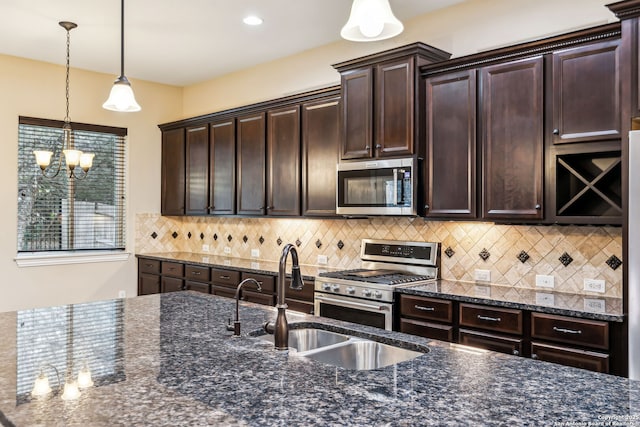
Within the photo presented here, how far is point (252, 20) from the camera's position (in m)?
4.18

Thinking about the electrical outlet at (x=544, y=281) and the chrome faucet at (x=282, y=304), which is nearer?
the chrome faucet at (x=282, y=304)

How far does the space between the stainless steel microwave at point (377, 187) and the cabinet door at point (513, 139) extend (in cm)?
53

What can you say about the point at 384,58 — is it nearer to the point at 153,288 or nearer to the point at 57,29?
the point at 57,29

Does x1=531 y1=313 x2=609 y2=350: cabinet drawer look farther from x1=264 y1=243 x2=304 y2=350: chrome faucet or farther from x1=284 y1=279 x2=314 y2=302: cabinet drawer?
x1=284 y1=279 x2=314 y2=302: cabinet drawer

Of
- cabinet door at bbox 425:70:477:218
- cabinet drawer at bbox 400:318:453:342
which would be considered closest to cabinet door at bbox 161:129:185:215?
cabinet door at bbox 425:70:477:218

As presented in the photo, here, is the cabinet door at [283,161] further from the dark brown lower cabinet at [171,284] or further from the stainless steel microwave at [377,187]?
the dark brown lower cabinet at [171,284]

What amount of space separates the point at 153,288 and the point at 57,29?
2.78 metres

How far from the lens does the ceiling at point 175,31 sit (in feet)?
12.7

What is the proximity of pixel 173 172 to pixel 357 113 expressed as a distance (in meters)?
2.90

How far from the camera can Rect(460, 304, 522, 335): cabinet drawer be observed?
2893 mm

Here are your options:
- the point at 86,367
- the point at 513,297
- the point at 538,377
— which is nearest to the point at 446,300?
the point at 513,297

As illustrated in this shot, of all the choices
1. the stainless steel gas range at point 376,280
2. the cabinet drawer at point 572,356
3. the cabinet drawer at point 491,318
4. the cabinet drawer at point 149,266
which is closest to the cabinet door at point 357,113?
the stainless steel gas range at point 376,280

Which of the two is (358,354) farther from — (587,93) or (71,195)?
(71,195)

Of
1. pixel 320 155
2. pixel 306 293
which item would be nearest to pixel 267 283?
pixel 306 293
